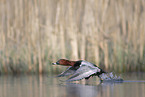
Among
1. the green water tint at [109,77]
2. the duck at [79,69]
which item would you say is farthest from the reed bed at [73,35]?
the duck at [79,69]

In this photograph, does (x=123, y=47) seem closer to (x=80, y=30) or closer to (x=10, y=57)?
(x=80, y=30)

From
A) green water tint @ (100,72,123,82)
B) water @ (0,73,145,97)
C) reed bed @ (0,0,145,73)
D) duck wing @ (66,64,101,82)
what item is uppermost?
reed bed @ (0,0,145,73)

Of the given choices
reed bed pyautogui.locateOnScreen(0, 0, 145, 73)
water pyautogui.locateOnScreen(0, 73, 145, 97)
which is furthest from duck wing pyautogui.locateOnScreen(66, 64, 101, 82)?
reed bed pyautogui.locateOnScreen(0, 0, 145, 73)

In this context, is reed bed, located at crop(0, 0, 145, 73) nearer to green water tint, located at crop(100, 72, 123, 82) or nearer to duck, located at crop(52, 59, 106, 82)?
green water tint, located at crop(100, 72, 123, 82)

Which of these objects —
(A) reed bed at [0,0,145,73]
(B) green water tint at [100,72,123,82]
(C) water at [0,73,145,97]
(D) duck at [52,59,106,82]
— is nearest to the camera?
(C) water at [0,73,145,97]

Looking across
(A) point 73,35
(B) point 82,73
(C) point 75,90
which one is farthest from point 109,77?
(A) point 73,35

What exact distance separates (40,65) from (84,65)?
3.36 metres

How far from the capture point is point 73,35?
827 cm

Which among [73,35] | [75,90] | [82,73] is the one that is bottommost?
[75,90]

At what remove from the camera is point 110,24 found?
899cm

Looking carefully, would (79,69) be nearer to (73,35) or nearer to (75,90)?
(75,90)

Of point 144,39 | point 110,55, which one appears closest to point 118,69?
point 110,55

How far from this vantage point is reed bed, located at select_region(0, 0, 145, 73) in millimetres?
8289

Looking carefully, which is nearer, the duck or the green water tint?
the duck
